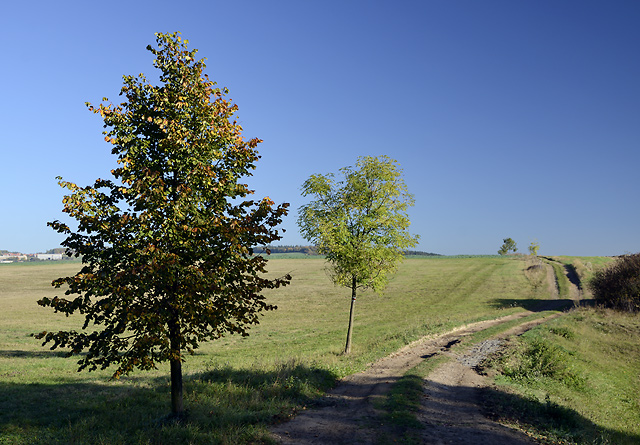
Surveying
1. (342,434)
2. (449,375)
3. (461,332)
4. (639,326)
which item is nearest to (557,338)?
(461,332)

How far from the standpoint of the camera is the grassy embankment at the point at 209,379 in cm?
1298

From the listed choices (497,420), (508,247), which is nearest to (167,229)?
(497,420)

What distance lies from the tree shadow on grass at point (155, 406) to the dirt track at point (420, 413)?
3.03ft

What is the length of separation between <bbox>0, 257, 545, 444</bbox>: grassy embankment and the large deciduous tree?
184cm

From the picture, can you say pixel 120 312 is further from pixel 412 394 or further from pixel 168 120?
pixel 412 394

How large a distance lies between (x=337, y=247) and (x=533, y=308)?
34815mm

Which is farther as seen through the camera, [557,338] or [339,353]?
[557,338]

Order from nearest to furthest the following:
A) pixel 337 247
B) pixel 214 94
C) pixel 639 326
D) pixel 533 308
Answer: pixel 214 94
pixel 337 247
pixel 639 326
pixel 533 308

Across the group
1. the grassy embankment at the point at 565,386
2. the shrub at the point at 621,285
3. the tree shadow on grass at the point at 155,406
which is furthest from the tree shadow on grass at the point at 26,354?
the shrub at the point at 621,285

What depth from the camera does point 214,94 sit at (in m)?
13.7

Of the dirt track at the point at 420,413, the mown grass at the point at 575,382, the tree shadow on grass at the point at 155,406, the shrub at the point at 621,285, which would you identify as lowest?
the mown grass at the point at 575,382

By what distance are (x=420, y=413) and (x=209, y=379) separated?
8722 millimetres

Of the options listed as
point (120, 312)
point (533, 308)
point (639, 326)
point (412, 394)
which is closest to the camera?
point (120, 312)

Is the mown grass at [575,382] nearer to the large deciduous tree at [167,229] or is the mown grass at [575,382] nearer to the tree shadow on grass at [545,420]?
the tree shadow on grass at [545,420]
